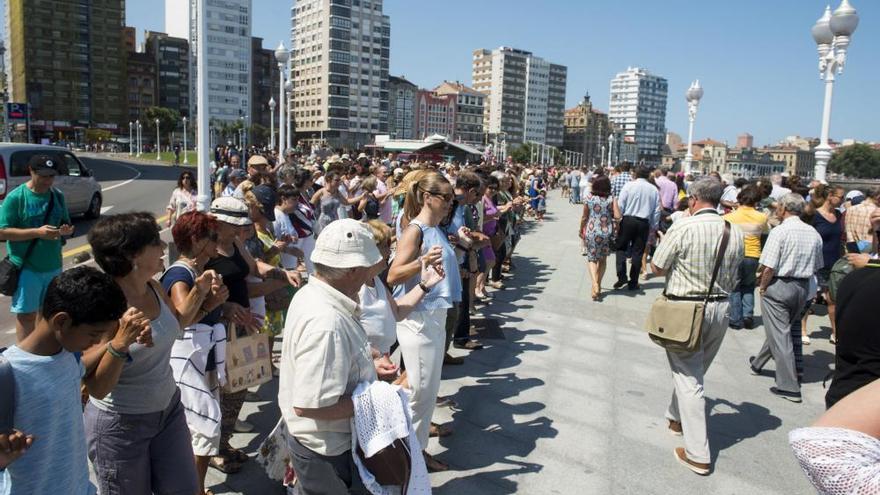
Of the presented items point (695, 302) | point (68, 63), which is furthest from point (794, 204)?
point (68, 63)

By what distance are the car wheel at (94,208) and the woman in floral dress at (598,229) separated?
482 inches

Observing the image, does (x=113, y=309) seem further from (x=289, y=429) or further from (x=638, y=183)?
(x=638, y=183)

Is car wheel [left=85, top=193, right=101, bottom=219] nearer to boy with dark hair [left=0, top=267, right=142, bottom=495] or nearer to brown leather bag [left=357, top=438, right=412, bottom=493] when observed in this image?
boy with dark hair [left=0, top=267, right=142, bottom=495]

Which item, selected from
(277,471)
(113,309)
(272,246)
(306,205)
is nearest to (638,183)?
(306,205)

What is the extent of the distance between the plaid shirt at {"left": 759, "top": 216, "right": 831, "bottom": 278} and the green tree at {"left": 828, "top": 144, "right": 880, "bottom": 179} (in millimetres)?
144765

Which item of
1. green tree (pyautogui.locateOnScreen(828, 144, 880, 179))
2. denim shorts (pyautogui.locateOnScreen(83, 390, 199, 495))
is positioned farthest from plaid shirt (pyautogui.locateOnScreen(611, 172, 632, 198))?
green tree (pyautogui.locateOnScreen(828, 144, 880, 179))

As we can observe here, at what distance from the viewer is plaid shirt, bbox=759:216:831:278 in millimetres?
5477

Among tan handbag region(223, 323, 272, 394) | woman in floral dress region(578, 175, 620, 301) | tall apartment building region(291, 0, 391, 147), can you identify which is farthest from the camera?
tall apartment building region(291, 0, 391, 147)

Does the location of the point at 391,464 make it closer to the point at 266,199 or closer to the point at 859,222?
the point at 266,199

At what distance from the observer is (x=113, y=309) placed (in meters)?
2.08

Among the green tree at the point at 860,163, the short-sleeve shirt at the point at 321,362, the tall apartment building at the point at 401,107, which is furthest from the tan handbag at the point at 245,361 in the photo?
the green tree at the point at 860,163

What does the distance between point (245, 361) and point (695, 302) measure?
3.06 metres

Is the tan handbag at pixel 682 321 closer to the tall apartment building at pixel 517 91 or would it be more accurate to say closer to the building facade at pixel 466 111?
the building facade at pixel 466 111

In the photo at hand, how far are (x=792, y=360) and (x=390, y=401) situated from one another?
4637mm
